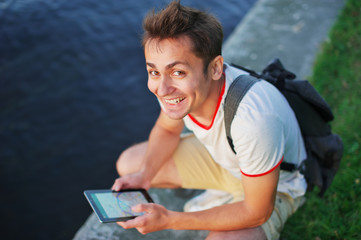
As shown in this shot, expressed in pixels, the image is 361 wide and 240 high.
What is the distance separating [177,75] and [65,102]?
3.69m

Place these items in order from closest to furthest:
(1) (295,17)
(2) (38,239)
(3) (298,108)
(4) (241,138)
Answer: (4) (241,138), (3) (298,108), (2) (38,239), (1) (295,17)

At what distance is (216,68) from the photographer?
6.89 feet

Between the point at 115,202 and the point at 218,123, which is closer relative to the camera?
the point at 218,123

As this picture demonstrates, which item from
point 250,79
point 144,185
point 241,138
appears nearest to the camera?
point 241,138

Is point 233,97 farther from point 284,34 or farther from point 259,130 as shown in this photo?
point 284,34

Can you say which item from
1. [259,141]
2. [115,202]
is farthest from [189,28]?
[115,202]

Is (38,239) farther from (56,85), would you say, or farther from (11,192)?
(56,85)

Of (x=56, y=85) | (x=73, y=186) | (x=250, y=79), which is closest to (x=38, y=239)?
(x=73, y=186)

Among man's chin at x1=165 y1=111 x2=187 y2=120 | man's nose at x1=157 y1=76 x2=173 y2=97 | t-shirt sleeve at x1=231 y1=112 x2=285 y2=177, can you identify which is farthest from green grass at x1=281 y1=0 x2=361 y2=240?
man's nose at x1=157 y1=76 x2=173 y2=97

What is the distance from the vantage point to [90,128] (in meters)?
4.97

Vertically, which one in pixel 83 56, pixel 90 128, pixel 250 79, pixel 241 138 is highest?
pixel 250 79

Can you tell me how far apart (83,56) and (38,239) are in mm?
3332

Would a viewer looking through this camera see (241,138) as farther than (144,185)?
No

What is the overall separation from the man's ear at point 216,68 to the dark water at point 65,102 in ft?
8.58
